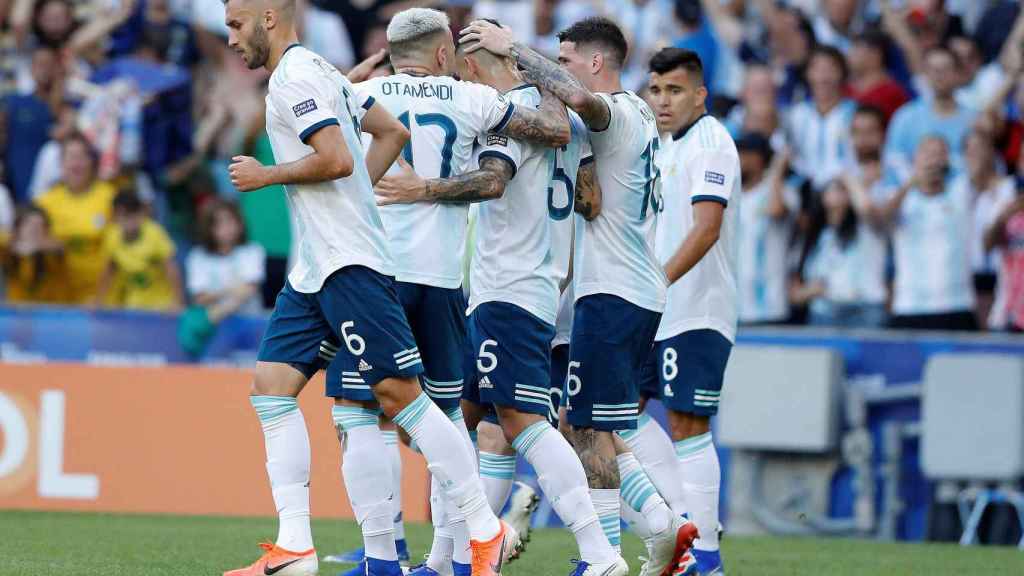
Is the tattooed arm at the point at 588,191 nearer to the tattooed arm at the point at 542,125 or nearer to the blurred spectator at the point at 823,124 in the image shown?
the tattooed arm at the point at 542,125

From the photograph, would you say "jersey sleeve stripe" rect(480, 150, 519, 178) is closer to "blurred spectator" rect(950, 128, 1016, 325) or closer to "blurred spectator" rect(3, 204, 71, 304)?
"blurred spectator" rect(950, 128, 1016, 325)

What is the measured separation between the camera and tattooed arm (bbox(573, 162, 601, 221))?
7715 millimetres

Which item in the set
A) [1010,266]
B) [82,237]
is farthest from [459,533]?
[82,237]

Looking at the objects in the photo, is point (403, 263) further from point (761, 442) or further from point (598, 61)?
point (761, 442)

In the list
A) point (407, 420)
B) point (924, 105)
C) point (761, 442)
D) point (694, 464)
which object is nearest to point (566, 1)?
point (924, 105)

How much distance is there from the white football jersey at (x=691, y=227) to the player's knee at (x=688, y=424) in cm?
43

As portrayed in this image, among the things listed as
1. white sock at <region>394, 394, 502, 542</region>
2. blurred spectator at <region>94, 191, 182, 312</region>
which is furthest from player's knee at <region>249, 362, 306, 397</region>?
blurred spectator at <region>94, 191, 182, 312</region>

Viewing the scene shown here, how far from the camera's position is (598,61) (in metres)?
7.70

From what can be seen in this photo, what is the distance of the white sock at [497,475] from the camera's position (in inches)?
328

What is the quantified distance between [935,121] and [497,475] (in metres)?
6.51

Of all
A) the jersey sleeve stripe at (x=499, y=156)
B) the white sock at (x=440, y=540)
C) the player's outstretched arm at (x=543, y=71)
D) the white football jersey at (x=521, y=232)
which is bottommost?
the white sock at (x=440, y=540)

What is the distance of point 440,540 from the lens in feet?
24.8

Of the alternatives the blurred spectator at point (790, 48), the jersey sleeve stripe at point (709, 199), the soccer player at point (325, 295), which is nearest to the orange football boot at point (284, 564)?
the soccer player at point (325, 295)

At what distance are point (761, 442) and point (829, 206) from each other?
2.04 m
